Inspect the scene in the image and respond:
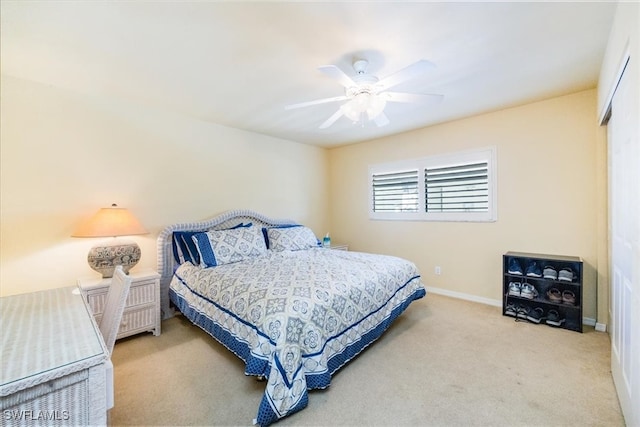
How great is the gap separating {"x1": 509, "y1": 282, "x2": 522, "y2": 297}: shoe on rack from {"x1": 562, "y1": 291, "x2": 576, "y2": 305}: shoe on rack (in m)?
0.37

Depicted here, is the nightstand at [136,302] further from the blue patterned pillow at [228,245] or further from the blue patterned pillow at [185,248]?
→ the blue patterned pillow at [228,245]

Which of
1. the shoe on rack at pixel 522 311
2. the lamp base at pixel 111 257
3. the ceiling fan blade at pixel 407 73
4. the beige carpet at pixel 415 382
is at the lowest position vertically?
the beige carpet at pixel 415 382

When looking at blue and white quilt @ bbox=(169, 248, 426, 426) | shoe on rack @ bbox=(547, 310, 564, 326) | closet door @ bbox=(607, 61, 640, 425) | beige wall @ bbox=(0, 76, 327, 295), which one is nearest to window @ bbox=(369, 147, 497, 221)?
shoe on rack @ bbox=(547, 310, 564, 326)

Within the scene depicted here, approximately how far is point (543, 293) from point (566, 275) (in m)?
0.36

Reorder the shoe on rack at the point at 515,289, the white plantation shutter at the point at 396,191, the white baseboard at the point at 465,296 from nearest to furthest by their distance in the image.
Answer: the shoe on rack at the point at 515,289, the white baseboard at the point at 465,296, the white plantation shutter at the point at 396,191

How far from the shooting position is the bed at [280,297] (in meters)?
1.72

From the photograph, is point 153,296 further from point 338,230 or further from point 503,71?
point 503,71

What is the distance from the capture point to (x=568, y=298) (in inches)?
111

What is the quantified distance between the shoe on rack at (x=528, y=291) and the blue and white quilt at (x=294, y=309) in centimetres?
115

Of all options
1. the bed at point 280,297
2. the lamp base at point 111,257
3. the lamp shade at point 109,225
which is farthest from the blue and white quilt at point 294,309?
the lamp shade at point 109,225

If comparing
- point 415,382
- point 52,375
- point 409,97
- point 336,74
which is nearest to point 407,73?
point 409,97

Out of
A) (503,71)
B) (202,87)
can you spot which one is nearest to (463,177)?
(503,71)

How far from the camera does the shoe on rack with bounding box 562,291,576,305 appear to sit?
2785 millimetres

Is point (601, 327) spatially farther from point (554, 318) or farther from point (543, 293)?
point (543, 293)
